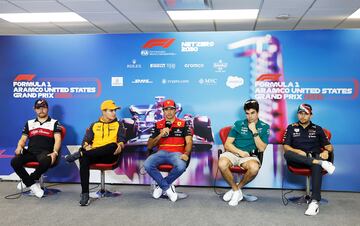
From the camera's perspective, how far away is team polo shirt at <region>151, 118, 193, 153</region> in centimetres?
456

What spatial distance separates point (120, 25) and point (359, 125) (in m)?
4.62

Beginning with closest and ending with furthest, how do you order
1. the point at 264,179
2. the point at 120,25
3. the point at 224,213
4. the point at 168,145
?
the point at 224,213 < the point at 168,145 < the point at 264,179 < the point at 120,25

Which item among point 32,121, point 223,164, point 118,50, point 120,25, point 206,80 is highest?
point 120,25

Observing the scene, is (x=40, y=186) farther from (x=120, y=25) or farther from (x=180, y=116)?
(x=120, y=25)

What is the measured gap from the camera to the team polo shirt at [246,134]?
4.39 meters

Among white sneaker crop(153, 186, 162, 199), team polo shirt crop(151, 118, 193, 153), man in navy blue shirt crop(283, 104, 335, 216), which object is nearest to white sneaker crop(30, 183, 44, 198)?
white sneaker crop(153, 186, 162, 199)

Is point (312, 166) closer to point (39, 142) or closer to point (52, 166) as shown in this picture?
point (52, 166)

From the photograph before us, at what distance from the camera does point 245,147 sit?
4.47 metres

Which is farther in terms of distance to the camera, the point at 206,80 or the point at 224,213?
the point at 206,80

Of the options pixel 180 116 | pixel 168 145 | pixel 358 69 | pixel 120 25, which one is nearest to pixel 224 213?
pixel 168 145

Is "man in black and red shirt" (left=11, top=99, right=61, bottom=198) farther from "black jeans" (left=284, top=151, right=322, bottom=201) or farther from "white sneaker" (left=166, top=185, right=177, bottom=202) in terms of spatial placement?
"black jeans" (left=284, top=151, right=322, bottom=201)

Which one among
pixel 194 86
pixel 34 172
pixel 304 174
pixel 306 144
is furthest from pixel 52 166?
pixel 306 144

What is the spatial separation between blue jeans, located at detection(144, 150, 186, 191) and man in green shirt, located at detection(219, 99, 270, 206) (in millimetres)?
498

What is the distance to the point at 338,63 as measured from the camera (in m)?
4.77
